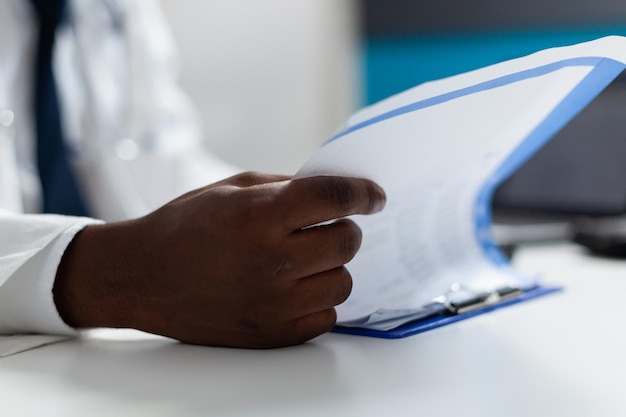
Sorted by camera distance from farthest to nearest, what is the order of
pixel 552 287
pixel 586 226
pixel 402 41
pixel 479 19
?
pixel 402 41
pixel 479 19
pixel 586 226
pixel 552 287

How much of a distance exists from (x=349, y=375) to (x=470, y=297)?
0.20 metres

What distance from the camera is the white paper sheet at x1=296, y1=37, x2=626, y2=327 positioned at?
0.43 meters

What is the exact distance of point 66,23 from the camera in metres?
1.10

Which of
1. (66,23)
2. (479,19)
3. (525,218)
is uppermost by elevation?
(479,19)

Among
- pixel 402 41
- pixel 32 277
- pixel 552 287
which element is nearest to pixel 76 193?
pixel 32 277

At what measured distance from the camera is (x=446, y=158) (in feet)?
1.78

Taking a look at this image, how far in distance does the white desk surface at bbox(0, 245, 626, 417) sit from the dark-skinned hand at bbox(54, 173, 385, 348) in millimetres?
21

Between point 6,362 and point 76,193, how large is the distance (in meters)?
0.68

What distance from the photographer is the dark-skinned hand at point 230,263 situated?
448 millimetres

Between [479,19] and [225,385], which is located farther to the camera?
[479,19]

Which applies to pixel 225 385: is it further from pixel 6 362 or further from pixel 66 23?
pixel 66 23

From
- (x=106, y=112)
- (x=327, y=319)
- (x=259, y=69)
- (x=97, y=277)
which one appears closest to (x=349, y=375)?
(x=327, y=319)

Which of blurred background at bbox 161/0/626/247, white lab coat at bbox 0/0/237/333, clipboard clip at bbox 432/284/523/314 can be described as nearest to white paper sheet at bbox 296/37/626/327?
clipboard clip at bbox 432/284/523/314

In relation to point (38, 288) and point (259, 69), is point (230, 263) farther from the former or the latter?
point (259, 69)
